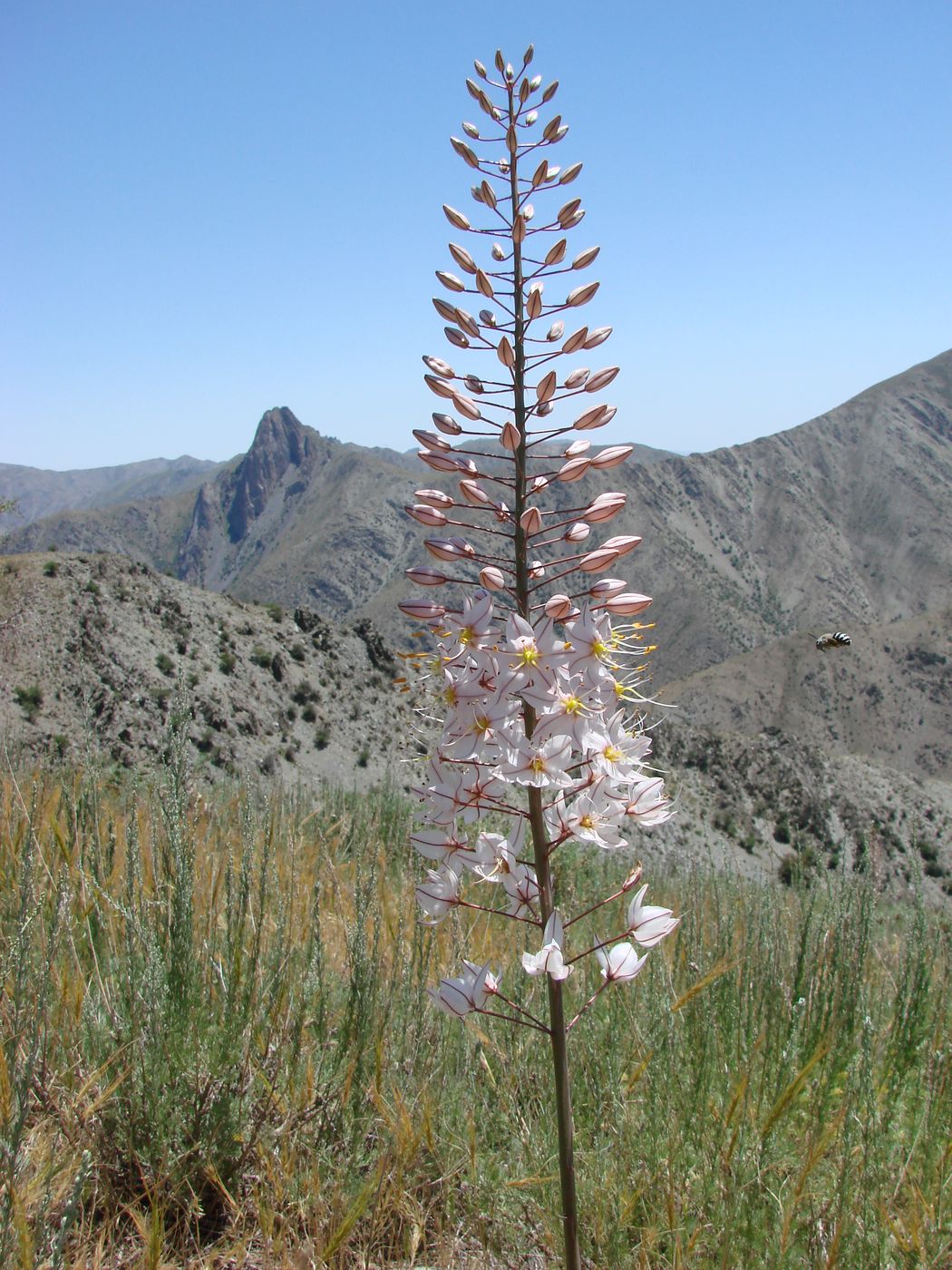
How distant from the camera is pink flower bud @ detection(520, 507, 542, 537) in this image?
6.73 ft

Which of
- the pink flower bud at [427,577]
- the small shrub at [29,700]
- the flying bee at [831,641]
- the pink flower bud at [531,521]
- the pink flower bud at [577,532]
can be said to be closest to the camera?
the pink flower bud at [531,521]

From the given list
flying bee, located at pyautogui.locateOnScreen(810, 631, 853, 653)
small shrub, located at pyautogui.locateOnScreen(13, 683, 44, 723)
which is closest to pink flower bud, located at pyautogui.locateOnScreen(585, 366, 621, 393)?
flying bee, located at pyautogui.locateOnScreen(810, 631, 853, 653)

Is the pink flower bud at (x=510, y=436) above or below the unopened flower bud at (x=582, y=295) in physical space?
below

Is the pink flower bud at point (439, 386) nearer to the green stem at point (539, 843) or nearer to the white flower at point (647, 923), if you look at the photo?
the green stem at point (539, 843)

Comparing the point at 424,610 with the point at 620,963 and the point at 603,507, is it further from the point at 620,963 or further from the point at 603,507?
the point at 620,963

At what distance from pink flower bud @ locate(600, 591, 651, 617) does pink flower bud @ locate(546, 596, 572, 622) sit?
15cm

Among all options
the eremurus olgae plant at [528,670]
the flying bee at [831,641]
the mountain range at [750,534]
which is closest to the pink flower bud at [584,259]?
the eremurus olgae plant at [528,670]

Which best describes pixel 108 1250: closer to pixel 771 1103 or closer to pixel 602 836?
pixel 602 836

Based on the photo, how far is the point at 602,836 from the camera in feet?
6.98

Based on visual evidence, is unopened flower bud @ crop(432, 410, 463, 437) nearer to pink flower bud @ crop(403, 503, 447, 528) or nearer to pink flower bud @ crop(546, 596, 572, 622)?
pink flower bud @ crop(403, 503, 447, 528)

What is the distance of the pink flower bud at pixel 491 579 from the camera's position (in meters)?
2.11

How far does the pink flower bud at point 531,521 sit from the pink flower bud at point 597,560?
0.57ft

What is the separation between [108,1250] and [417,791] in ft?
4.85

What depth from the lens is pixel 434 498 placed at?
2320mm
